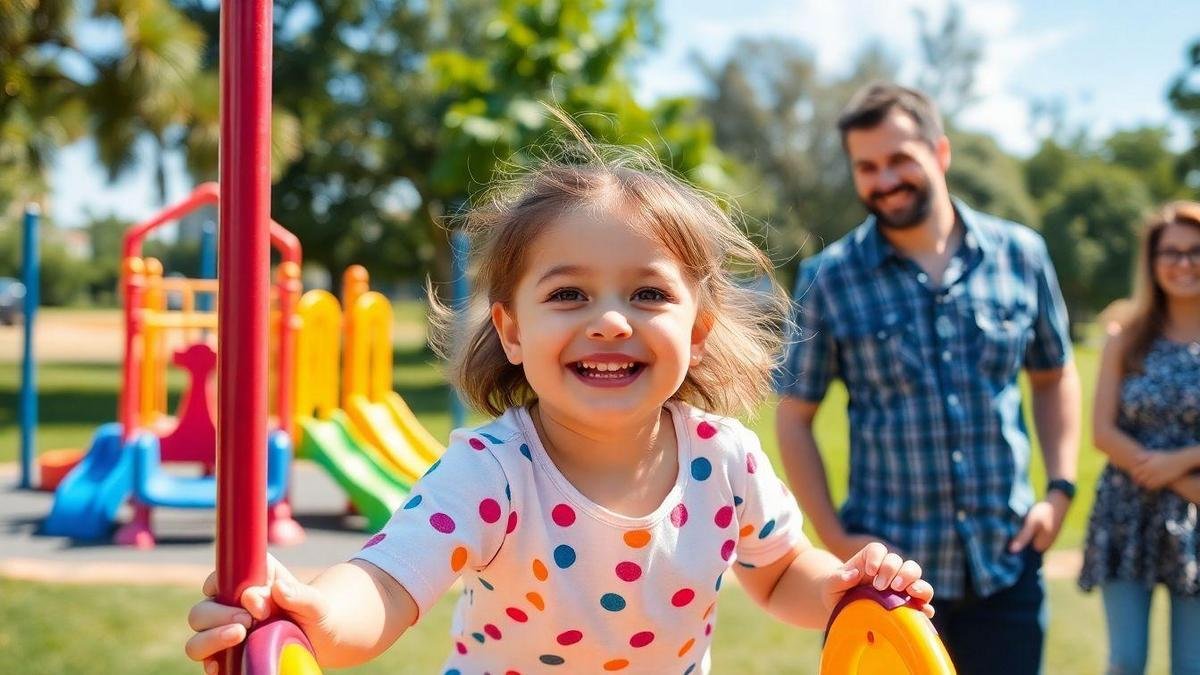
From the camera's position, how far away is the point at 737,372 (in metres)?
2.09

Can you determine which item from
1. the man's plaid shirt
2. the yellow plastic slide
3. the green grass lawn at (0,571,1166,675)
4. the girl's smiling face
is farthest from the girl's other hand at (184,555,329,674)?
the yellow plastic slide

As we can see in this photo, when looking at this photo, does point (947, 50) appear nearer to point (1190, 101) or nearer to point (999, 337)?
point (1190, 101)

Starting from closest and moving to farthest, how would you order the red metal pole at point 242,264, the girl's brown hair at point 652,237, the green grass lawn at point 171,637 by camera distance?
the red metal pole at point 242,264
the girl's brown hair at point 652,237
the green grass lawn at point 171,637

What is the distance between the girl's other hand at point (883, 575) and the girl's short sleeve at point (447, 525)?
19.9 inches

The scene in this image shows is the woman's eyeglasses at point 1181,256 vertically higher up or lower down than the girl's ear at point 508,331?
higher up

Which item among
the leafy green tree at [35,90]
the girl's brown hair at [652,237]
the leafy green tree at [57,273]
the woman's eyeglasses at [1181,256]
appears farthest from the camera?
the leafy green tree at [57,273]

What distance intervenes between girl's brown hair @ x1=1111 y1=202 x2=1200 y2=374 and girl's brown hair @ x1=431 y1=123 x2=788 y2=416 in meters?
1.92

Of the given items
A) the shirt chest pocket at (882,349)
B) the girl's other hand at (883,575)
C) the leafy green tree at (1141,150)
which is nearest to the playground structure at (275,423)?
the shirt chest pocket at (882,349)

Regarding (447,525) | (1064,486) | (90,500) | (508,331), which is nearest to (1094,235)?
(90,500)

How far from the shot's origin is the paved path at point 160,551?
594 centimetres

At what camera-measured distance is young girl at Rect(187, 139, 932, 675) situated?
5.35 ft

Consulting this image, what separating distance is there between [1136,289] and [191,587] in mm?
4473

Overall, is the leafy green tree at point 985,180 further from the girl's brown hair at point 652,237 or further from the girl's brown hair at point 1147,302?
the girl's brown hair at point 652,237

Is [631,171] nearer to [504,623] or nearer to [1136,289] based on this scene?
[504,623]
